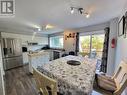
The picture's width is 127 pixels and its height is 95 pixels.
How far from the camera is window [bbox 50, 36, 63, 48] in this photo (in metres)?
6.46

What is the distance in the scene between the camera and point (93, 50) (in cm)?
427

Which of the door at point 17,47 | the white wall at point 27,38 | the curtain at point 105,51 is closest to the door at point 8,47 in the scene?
the door at point 17,47

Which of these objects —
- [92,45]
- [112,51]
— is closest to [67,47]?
[92,45]

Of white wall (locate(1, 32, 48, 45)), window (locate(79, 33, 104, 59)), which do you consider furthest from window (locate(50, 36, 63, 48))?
window (locate(79, 33, 104, 59))

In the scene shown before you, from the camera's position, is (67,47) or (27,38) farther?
(27,38)

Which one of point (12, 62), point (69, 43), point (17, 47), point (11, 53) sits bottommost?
point (12, 62)

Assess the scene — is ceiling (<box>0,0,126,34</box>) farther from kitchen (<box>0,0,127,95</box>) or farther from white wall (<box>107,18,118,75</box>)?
white wall (<box>107,18,118,75</box>)

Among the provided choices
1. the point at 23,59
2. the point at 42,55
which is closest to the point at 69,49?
the point at 42,55

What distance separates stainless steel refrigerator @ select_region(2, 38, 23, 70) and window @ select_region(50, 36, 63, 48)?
2.82 m

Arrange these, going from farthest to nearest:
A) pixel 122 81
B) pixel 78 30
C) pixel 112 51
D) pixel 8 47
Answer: pixel 78 30
pixel 8 47
pixel 112 51
pixel 122 81

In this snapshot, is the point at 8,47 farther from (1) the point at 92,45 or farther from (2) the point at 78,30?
(1) the point at 92,45

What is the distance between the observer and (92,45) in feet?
14.1

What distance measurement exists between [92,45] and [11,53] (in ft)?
13.8

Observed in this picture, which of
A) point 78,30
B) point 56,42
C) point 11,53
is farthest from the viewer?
point 56,42
